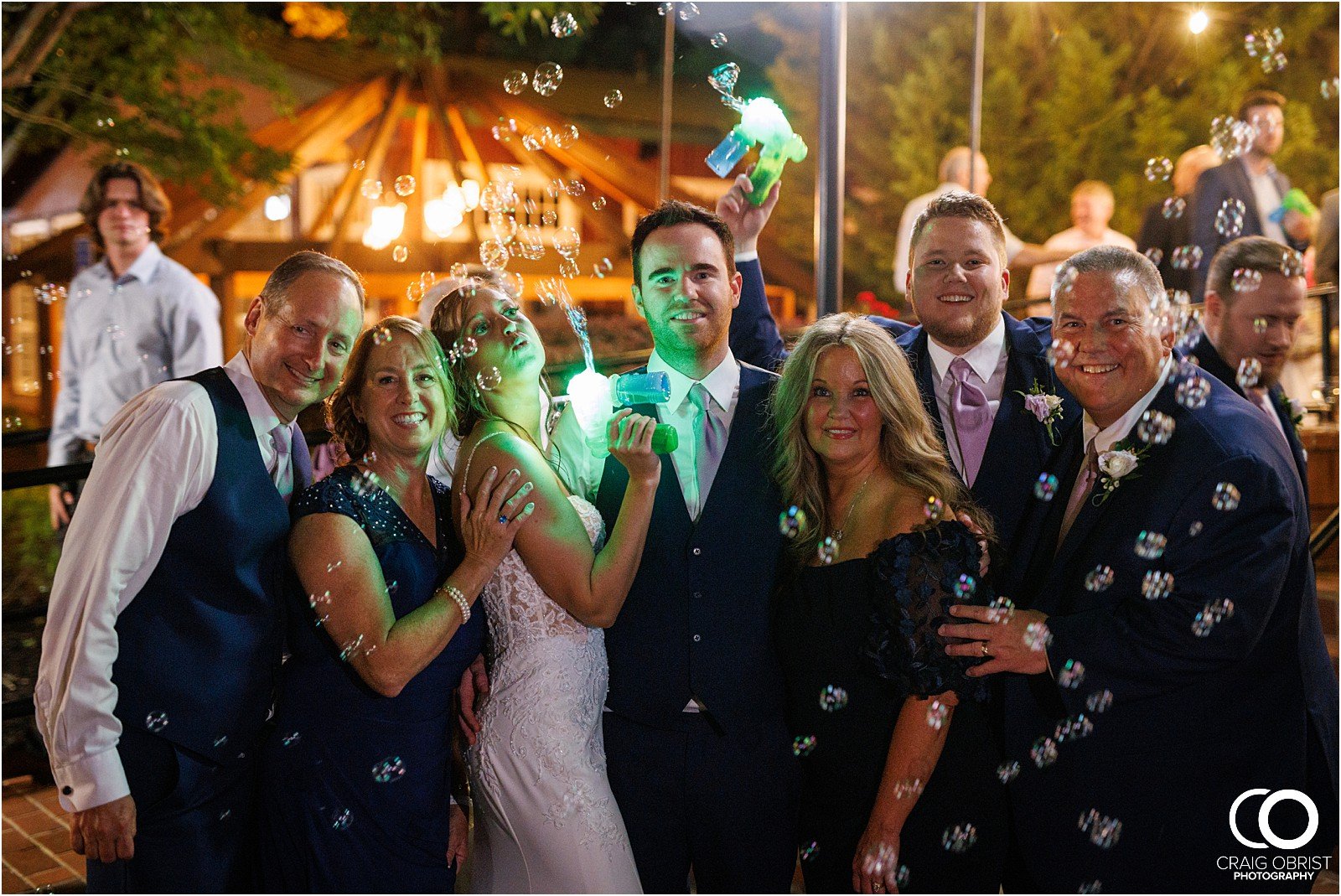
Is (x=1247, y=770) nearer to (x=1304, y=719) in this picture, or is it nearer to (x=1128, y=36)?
(x=1304, y=719)

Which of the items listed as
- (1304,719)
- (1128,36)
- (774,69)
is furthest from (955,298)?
(774,69)

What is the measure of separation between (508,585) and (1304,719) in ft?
6.85

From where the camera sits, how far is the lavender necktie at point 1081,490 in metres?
2.94

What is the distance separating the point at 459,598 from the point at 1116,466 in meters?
1.66

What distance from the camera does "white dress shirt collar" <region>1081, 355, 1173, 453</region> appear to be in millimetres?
2867

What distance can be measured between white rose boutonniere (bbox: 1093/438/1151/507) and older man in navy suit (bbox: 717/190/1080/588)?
0.89 ft

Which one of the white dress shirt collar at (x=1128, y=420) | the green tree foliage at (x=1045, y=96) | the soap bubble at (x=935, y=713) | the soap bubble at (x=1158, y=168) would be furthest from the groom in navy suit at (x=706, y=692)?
the green tree foliage at (x=1045, y=96)

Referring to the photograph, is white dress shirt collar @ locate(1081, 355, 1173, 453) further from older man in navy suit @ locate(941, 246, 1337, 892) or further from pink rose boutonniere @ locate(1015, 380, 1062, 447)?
pink rose boutonniere @ locate(1015, 380, 1062, 447)

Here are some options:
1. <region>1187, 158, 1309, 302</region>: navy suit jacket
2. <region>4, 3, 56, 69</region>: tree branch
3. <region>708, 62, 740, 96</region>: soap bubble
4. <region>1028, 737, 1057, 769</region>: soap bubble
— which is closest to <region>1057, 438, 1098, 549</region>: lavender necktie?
<region>1028, 737, 1057, 769</region>: soap bubble

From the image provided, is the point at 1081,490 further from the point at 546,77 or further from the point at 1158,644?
the point at 546,77

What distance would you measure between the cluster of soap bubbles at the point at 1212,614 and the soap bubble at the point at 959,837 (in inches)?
30.5

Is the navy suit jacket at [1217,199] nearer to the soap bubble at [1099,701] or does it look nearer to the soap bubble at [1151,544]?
the soap bubble at [1151,544]

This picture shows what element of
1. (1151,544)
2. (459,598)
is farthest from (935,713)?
(459,598)

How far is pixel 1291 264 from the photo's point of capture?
3451mm
